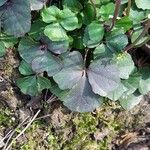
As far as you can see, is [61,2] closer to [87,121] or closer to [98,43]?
[98,43]

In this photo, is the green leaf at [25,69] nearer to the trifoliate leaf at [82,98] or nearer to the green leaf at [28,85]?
the green leaf at [28,85]

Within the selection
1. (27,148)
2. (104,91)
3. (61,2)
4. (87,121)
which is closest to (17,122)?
(27,148)

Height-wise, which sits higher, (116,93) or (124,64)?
(124,64)

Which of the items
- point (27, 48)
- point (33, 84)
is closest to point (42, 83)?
point (33, 84)

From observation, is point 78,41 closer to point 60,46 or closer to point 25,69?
point 60,46

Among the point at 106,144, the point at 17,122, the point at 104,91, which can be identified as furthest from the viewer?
the point at 106,144

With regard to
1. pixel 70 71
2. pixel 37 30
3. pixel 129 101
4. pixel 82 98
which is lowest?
pixel 129 101

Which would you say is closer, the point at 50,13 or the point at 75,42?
the point at 50,13
